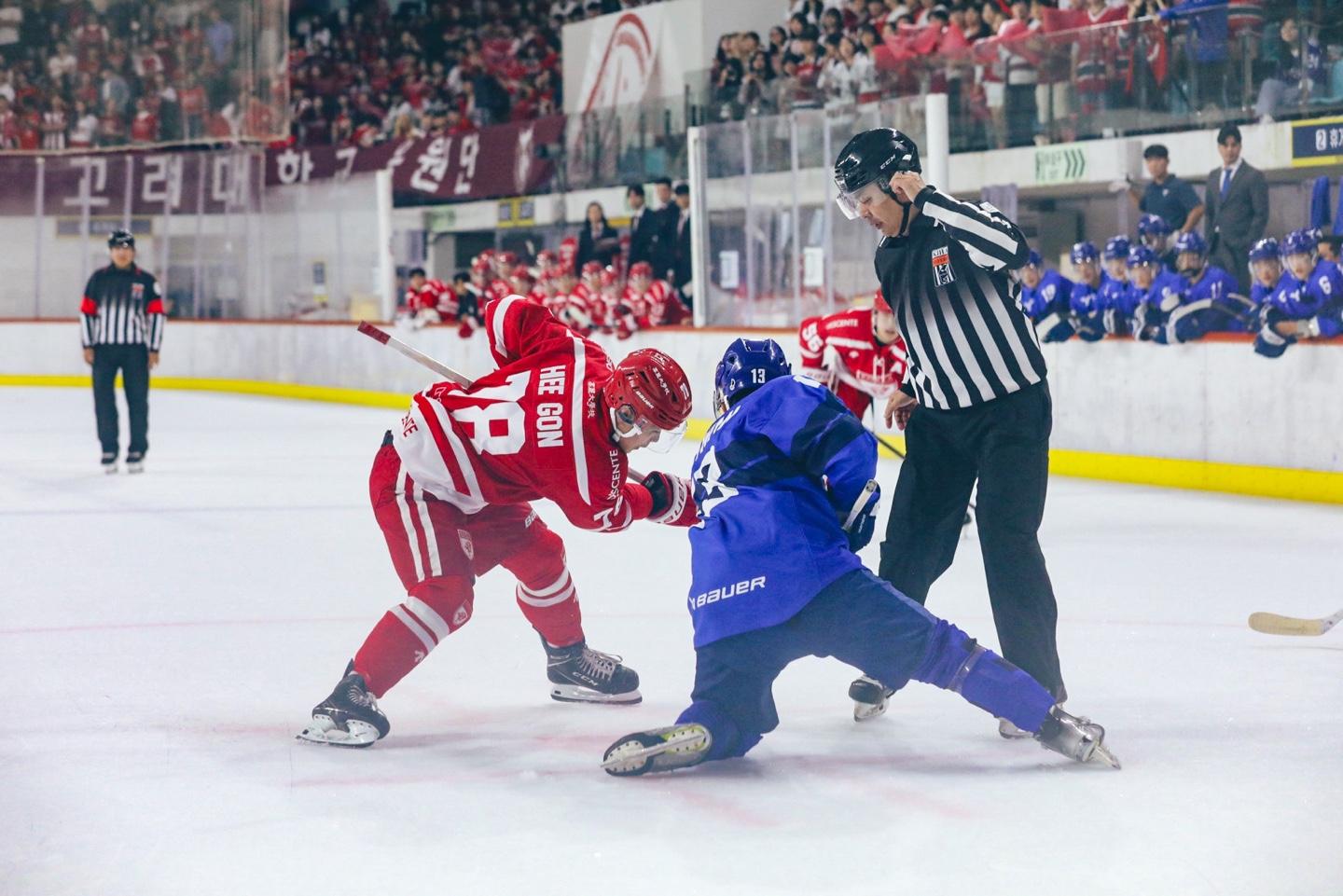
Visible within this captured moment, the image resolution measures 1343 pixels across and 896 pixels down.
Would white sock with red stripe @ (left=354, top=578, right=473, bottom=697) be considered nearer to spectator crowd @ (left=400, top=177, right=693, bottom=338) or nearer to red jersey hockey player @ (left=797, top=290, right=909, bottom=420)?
red jersey hockey player @ (left=797, top=290, right=909, bottom=420)

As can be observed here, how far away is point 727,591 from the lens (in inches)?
139

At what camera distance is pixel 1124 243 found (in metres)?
9.65

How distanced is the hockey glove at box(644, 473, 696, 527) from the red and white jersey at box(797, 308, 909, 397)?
256 centimetres

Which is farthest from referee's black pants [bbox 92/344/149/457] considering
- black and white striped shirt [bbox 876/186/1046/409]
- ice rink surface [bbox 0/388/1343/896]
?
black and white striped shirt [bbox 876/186/1046/409]

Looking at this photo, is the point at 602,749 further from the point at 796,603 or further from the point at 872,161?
the point at 872,161

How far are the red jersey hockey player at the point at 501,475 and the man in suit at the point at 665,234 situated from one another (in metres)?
9.48

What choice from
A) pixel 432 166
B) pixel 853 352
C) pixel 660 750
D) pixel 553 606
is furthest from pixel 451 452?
pixel 432 166

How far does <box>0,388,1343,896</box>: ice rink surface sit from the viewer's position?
2938 millimetres

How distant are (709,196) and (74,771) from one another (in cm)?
950

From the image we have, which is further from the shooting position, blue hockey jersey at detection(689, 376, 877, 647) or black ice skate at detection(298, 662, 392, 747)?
black ice skate at detection(298, 662, 392, 747)

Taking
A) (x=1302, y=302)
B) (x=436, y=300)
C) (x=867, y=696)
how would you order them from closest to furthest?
(x=867, y=696), (x=1302, y=302), (x=436, y=300)

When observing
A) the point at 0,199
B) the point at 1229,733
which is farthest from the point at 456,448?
the point at 0,199

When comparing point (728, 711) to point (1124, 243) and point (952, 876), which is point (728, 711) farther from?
point (1124, 243)

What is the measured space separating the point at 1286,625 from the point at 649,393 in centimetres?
203
